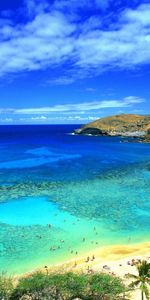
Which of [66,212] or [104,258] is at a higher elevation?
[66,212]

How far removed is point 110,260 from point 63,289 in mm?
11677

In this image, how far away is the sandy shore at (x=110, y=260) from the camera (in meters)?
33.9

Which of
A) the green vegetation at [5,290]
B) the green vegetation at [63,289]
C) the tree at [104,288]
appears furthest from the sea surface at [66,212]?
the tree at [104,288]

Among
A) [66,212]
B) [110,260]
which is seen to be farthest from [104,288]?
[66,212]

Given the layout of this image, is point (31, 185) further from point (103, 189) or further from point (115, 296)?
point (115, 296)

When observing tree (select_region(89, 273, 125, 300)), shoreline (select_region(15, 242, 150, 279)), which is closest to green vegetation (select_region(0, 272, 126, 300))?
tree (select_region(89, 273, 125, 300))

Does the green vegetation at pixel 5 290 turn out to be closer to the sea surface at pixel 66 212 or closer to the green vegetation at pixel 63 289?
the green vegetation at pixel 63 289

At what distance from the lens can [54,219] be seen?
48.2 metres

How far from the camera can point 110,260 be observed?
36.6 meters

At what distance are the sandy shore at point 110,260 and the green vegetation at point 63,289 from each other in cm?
527

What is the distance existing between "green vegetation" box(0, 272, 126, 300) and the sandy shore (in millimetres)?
5272

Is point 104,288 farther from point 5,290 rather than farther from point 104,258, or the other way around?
point 104,258

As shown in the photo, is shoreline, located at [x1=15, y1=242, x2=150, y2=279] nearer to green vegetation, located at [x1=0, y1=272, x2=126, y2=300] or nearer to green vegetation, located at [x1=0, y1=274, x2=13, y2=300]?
green vegetation, located at [x1=0, y1=274, x2=13, y2=300]

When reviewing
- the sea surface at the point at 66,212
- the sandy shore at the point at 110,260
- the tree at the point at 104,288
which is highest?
the sea surface at the point at 66,212
